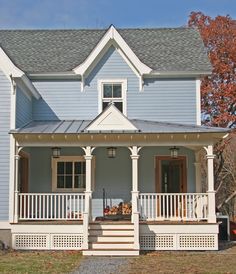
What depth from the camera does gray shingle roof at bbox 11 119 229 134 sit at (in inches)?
607

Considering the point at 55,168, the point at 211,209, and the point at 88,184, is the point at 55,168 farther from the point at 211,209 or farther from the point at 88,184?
the point at 211,209

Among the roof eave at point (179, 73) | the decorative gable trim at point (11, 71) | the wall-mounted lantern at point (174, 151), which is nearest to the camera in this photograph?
the decorative gable trim at point (11, 71)

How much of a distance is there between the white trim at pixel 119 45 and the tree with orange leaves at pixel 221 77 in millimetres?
9396

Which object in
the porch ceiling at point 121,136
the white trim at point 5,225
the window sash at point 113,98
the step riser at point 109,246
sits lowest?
the step riser at point 109,246

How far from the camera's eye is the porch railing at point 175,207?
15586 mm

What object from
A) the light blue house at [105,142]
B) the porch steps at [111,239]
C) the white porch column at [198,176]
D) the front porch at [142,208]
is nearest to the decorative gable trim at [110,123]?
the light blue house at [105,142]

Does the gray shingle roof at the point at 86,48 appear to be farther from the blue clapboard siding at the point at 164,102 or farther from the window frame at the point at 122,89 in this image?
the window frame at the point at 122,89

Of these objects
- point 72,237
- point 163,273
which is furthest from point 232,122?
point 163,273

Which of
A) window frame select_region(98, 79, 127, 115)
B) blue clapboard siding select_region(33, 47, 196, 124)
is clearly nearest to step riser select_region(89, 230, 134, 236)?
blue clapboard siding select_region(33, 47, 196, 124)

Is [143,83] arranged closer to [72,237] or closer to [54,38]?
[54,38]

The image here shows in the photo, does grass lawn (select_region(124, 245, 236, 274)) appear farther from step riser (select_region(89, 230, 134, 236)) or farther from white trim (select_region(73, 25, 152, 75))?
white trim (select_region(73, 25, 152, 75))

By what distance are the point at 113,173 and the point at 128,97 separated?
2.93m

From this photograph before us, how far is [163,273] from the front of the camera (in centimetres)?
1098

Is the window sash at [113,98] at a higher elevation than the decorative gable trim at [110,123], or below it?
higher
